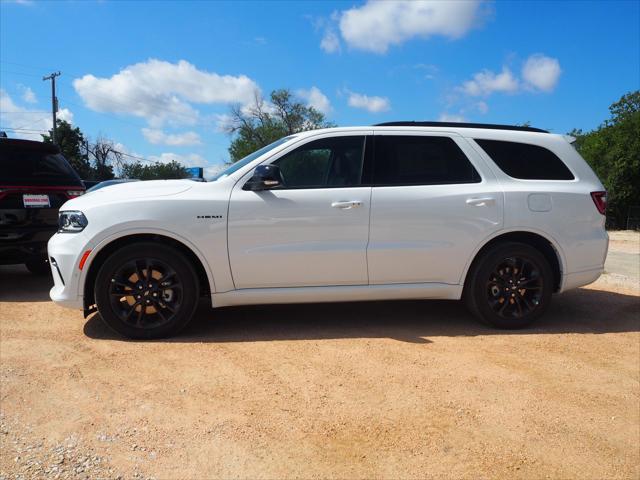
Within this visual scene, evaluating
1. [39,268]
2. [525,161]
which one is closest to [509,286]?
[525,161]

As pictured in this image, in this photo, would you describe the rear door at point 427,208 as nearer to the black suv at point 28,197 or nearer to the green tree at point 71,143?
the black suv at point 28,197

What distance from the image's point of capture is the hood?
4.20m

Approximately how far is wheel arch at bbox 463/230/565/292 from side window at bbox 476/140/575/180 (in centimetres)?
56

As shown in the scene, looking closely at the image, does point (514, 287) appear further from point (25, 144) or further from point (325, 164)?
point (25, 144)

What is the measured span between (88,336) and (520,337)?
391 cm

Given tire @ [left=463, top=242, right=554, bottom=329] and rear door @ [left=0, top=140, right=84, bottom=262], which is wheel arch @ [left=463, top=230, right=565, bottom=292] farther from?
rear door @ [left=0, top=140, right=84, bottom=262]

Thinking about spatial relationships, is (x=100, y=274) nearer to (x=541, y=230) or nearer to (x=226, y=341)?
(x=226, y=341)

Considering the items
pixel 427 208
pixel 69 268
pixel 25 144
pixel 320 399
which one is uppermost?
pixel 25 144

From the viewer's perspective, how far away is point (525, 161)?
4766 mm

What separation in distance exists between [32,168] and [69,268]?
2.77 m

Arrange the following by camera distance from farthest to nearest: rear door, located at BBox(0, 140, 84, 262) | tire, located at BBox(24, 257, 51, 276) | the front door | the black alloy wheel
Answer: tire, located at BBox(24, 257, 51, 276), rear door, located at BBox(0, 140, 84, 262), the black alloy wheel, the front door

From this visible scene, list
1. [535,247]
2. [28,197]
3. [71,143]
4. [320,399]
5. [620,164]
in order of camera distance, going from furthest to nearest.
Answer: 1. [71,143]
2. [620,164]
3. [28,197]
4. [535,247]
5. [320,399]

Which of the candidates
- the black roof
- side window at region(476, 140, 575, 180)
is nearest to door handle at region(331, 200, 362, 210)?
side window at region(476, 140, 575, 180)

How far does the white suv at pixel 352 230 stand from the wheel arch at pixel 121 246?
0.04ft
